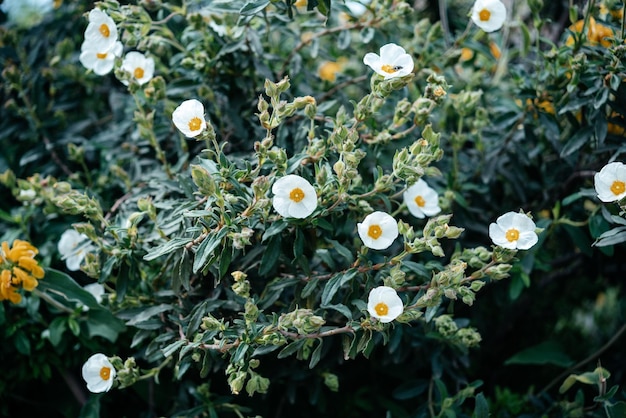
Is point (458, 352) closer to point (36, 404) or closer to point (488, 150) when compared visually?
point (488, 150)

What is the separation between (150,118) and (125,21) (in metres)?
0.27

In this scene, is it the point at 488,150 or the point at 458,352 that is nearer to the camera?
the point at 458,352

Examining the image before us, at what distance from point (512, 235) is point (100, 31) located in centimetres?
110

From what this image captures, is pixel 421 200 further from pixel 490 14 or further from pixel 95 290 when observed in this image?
pixel 95 290

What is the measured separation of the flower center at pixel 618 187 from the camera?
4.54 feet

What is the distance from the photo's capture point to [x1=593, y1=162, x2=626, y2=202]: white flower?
1.38 m

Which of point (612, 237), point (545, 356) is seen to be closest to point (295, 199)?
point (612, 237)

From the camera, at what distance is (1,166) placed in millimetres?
2045

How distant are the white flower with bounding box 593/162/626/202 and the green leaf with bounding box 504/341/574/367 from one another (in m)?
0.69

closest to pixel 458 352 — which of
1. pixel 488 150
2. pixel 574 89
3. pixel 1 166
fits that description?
pixel 488 150

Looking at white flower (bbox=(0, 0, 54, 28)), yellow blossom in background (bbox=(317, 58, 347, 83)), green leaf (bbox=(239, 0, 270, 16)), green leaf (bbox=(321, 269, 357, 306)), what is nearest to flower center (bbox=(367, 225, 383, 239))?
green leaf (bbox=(321, 269, 357, 306))

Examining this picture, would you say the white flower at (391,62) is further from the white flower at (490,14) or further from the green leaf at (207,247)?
the green leaf at (207,247)

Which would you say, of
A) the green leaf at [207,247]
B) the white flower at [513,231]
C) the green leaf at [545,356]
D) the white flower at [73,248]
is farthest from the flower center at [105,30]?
the green leaf at [545,356]

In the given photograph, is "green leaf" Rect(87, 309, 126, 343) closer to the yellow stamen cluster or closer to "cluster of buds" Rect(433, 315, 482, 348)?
Answer: the yellow stamen cluster
